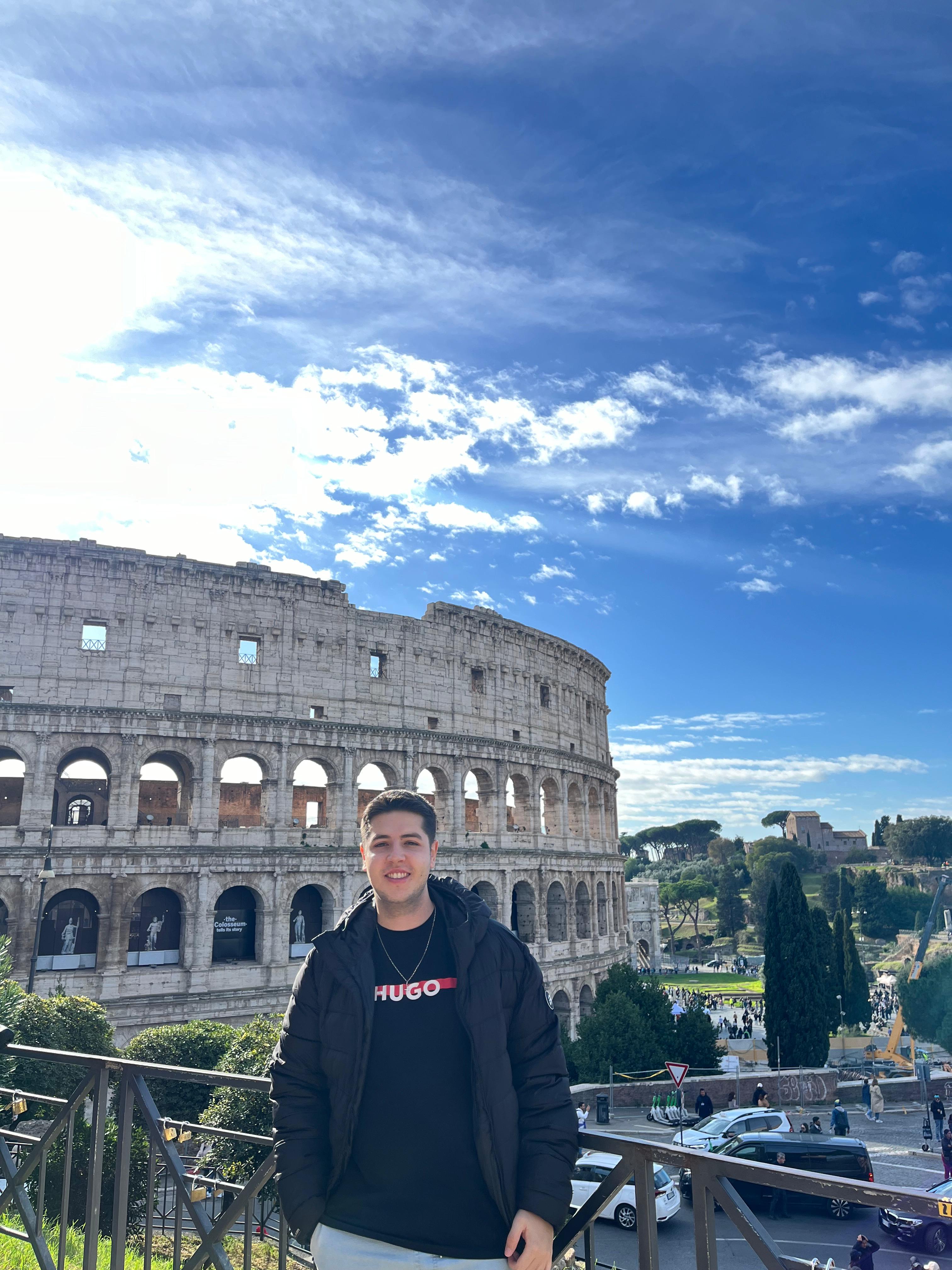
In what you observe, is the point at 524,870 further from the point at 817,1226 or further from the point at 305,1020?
the point at 305,1020

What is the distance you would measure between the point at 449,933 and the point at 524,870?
3376 centimetres

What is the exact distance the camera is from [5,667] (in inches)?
1037

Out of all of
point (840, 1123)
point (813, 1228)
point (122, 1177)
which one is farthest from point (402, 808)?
point (840, 1123)

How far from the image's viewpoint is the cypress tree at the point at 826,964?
37500 mm

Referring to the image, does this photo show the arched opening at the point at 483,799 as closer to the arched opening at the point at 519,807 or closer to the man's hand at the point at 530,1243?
the arched opening at the point at 519,807

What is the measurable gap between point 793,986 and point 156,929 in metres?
25.9

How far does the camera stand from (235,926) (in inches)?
1128

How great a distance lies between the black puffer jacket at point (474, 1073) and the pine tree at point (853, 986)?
177ft

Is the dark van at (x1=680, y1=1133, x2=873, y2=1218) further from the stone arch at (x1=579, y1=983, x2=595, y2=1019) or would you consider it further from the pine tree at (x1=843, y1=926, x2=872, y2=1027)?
the pine tree at (x1=843, y1=926, x2=872, y2=1027)

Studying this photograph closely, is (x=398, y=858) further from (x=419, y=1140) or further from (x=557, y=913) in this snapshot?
(x=557, y=913)

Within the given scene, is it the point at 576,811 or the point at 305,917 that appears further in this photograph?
the point at 576,811

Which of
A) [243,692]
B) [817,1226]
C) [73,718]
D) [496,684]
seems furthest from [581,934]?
[817,1226]

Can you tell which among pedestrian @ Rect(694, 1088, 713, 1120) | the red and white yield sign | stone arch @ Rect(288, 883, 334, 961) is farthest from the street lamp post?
pedestrian @ Rect(694, 1088, 713, 1120)

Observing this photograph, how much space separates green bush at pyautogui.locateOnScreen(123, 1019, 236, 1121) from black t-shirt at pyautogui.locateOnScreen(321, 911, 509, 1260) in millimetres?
18011
